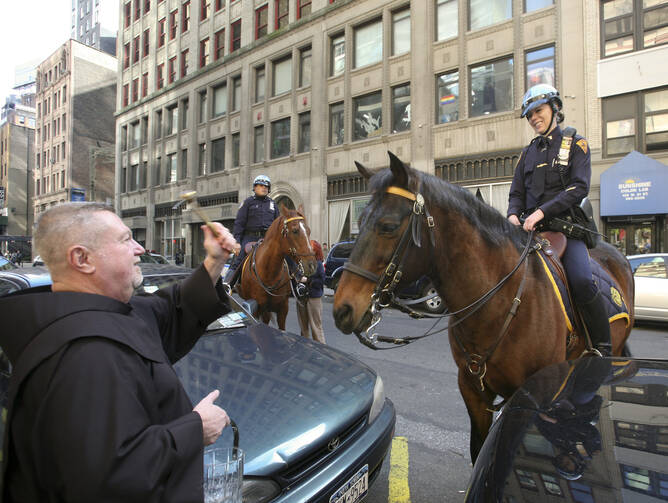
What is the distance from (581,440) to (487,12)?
21207 mm

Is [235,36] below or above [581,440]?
above

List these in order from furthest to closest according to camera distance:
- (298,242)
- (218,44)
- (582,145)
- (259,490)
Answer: (218,44) < (298,242) < (582,145) < (259,490)

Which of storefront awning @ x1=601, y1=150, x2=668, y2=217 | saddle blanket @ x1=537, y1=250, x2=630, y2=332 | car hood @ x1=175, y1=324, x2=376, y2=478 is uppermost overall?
storefront awning @ x1=601, y1=150, x2=668, y2=217

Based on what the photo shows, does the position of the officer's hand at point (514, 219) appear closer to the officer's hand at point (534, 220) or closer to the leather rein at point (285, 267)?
the officer's hand at point (534, 220)

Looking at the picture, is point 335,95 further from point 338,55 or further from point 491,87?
point 491,87

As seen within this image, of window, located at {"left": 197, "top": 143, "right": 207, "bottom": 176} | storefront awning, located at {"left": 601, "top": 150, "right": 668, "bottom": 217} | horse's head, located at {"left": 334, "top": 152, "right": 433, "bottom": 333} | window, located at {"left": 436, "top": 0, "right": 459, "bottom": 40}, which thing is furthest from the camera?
window, located at {"left": 197, "top": 143, "right": 207, "bottom": 176}

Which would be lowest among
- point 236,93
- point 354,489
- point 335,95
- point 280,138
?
point 354,489

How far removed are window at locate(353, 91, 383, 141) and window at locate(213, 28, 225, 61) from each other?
14.5 m

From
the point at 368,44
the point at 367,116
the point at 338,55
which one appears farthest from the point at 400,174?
the point at 338,55

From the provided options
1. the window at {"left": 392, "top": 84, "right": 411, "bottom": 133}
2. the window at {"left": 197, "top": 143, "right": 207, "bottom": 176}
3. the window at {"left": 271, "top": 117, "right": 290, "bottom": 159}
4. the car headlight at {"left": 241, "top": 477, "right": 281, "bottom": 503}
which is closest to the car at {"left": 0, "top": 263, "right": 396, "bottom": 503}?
the car headlight at {"left": 241, "top": 477, "right": 281, "bottom": 503}

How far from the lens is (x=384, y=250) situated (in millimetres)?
2211

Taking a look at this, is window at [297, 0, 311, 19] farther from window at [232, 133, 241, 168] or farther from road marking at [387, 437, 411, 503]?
road marking at [387, 437, 411, 503]

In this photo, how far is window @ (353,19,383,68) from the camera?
21312 mm

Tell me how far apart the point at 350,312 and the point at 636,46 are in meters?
18.6
